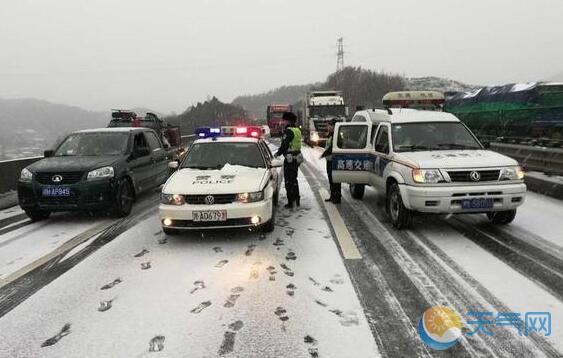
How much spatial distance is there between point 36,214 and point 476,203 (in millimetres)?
7422

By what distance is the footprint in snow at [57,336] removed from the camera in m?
3.42

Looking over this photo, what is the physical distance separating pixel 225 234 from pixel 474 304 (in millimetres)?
3743

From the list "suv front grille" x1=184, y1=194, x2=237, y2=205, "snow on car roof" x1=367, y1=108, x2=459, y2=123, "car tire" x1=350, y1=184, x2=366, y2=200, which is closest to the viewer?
"suv front grille" x1=184, y1=194, x2=237, y2=205

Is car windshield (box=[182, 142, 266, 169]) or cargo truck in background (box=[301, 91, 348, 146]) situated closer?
car windshield (box=[182, 142, 266, 169])

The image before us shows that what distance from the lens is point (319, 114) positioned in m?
29.2

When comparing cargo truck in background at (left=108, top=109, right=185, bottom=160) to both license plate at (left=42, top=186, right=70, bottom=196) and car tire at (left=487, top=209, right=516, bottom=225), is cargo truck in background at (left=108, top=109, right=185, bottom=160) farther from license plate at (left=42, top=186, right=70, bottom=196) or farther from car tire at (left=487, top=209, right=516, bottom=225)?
car tire at (left=487, top=209, right=516, bottom=225)

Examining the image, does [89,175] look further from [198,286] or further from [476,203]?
[476,203]

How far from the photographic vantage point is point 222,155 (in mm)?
7367

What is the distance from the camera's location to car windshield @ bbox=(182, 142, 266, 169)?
718 cm

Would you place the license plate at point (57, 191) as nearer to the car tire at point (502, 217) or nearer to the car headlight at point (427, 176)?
the car headlight at point (427, 176)

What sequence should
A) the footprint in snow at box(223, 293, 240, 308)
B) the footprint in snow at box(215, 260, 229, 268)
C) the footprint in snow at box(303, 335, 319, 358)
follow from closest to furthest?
1. the footprint in snow at box(303, 335, 319, 358)
2. the footprint in snow at box(223, 293, 240, 308)
3. the footprint in snow at box(215, 260, 229, 268)

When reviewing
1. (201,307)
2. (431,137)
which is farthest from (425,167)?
(201,307)

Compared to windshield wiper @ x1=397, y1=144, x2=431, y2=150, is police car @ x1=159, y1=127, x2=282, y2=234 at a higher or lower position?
lower

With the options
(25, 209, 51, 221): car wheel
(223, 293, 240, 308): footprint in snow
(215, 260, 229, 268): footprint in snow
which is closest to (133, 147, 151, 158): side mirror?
(25, 209, 51, 221): car wheel
